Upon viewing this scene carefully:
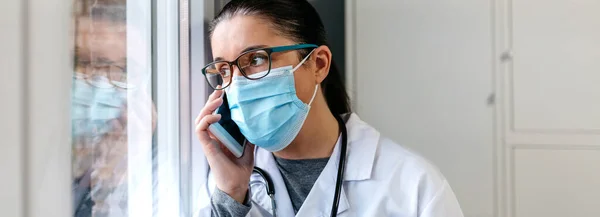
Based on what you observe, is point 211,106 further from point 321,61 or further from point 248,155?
point 321,61

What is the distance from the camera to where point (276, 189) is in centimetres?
103

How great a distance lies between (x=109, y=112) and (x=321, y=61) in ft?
1.47

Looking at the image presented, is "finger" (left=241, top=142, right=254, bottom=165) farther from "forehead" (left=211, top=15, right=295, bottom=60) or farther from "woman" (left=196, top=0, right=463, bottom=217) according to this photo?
"forehead" (left=211, top=15, right=295, bottom=60)

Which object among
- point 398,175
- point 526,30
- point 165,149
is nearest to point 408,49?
point 526,30

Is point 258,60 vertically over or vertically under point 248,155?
over

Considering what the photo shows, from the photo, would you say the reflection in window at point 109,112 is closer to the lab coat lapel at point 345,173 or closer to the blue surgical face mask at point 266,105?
the blue surgical face mask at point 266,105

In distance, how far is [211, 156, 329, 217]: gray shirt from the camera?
0.99m

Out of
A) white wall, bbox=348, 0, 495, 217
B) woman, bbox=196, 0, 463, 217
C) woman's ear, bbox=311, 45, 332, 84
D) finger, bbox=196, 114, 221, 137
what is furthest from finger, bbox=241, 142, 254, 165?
white wall, bbox=348, 0, 495, 217

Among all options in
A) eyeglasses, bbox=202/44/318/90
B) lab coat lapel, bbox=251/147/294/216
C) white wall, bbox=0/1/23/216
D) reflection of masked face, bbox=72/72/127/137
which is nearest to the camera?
white wall, bbox=0/1/23/216

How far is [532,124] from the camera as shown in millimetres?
1485

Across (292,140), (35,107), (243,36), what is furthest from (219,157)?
(35,107)

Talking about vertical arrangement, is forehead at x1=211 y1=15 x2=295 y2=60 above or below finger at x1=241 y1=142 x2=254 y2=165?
above

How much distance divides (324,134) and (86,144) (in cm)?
51

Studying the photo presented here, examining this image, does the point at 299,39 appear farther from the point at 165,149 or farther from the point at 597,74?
the point at 597,74
